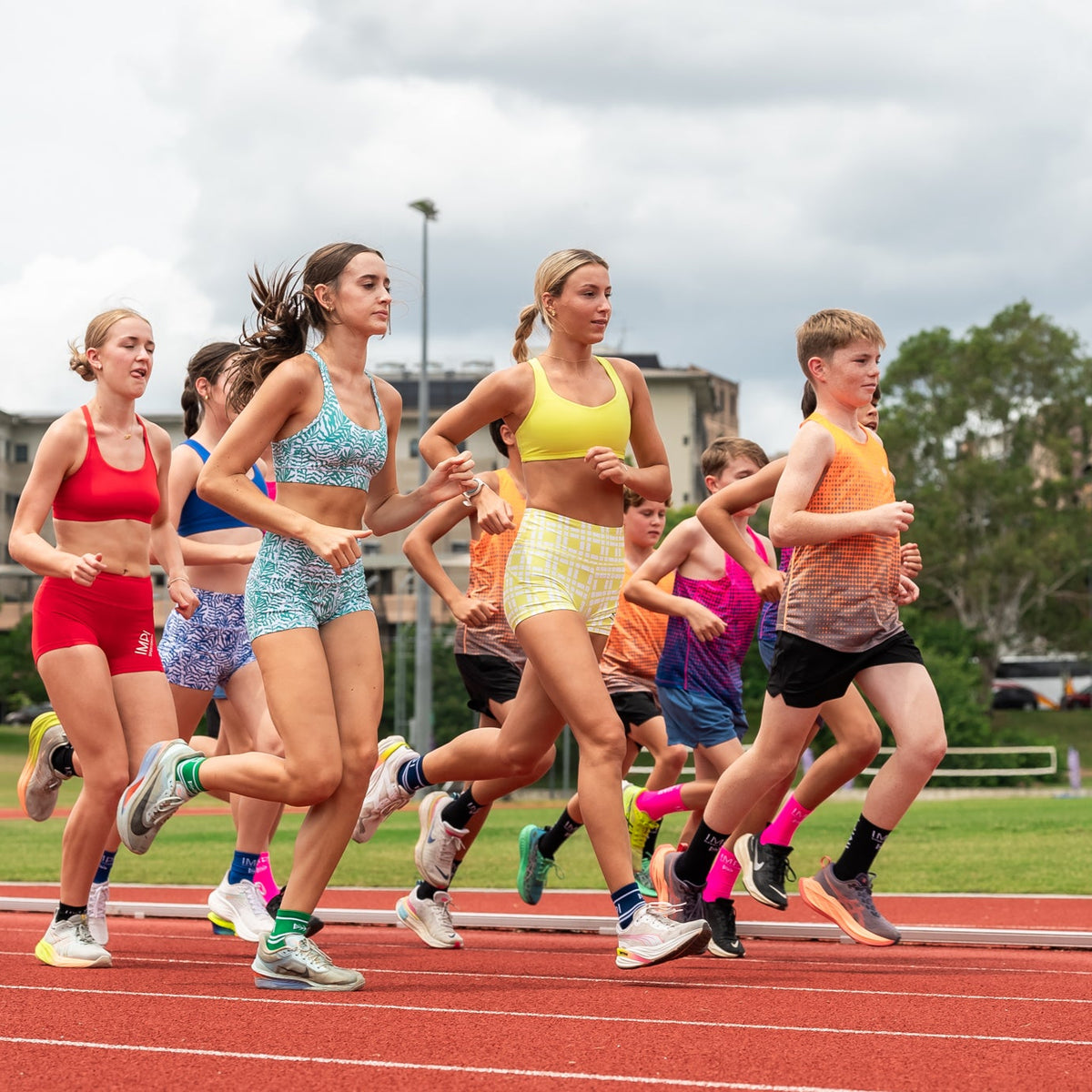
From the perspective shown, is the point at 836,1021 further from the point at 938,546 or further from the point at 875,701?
the point at 938,546

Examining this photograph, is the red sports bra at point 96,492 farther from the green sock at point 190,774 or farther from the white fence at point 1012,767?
the white fence at point 1012,767

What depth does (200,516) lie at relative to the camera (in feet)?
26.5

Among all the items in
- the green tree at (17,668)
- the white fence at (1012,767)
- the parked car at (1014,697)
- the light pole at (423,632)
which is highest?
the light pole at (423,632)

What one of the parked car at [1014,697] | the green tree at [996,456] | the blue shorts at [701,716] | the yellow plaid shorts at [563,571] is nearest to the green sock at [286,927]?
the yellow plaid shorts at [563,571]

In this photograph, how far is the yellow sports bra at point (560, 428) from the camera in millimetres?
6449

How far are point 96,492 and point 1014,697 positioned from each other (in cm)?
7826

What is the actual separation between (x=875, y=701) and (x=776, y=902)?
4.58 feet

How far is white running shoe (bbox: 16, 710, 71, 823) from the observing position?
25.5 ft

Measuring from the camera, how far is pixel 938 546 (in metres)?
62.4

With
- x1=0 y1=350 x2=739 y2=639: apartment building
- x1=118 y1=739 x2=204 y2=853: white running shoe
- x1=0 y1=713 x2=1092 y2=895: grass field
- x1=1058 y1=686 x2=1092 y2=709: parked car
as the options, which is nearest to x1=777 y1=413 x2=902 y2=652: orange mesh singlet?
x1=118 y1=739 x2=204 y2=853: white running shoe

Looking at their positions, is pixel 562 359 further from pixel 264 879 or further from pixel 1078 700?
pixel 1078 700

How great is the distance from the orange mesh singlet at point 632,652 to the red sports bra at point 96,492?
11.1 ft

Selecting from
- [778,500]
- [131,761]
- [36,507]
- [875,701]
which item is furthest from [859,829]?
[36,507]

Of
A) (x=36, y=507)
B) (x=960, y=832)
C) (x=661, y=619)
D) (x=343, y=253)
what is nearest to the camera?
(x=343, y=253)
